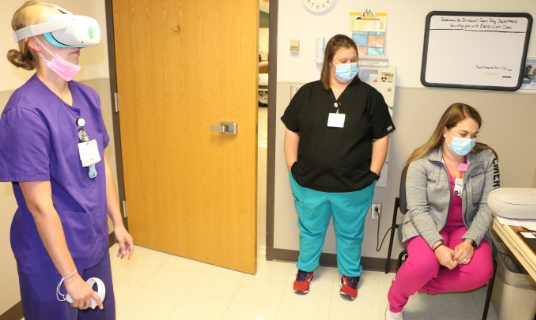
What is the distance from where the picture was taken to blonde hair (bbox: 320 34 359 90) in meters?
2.23

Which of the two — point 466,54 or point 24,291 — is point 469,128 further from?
point 24,291

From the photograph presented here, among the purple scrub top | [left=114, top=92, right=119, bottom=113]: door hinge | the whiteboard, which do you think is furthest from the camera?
[left=114, top=92, right=119, bottom=113]: door hinge

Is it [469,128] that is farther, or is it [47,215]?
[469,128]

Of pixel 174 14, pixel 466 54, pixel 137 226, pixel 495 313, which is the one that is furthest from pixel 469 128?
pixel 137 226

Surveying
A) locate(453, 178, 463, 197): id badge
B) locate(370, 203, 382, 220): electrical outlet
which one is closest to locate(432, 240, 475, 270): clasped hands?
locate(453, 178, 463, 197): id badge

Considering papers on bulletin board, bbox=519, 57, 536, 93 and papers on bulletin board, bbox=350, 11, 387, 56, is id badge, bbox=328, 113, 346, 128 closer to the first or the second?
papers on bulletin board, bbox=350, 11, 387, 56

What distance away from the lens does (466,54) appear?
2338 millimetres

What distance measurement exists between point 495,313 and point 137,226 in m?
2.34

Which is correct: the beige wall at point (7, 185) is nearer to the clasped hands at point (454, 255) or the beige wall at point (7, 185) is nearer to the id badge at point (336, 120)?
the id badge at point (336, 120)

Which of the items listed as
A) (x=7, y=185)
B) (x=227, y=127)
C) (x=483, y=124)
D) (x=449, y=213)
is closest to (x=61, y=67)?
(x=7, y=185)

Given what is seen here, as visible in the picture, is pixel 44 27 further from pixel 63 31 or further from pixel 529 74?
pixel 529 74

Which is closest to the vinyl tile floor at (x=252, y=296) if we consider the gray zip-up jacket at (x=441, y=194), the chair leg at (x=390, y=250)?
the chair leg at (x=390, y=250)

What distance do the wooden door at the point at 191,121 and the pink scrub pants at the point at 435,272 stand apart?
0.96 meters

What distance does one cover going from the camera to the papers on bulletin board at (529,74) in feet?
7.55
